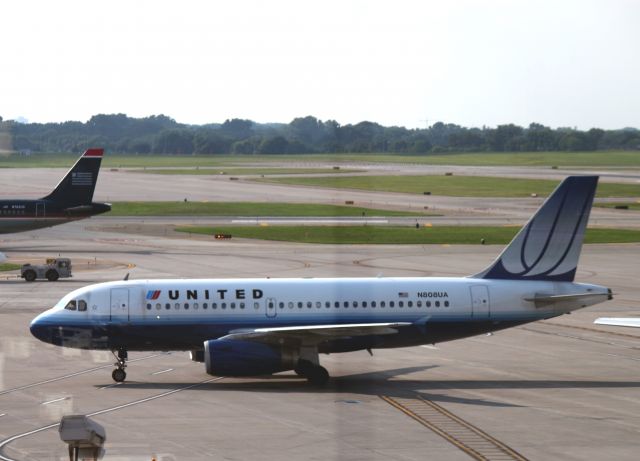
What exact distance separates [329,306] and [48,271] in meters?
34.2

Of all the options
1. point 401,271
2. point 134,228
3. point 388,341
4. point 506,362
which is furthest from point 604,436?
point 134,228

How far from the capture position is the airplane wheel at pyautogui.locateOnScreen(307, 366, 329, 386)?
3638 cm

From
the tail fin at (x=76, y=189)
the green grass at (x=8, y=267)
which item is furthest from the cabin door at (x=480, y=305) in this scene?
the tail fin at (x=76, y=189)

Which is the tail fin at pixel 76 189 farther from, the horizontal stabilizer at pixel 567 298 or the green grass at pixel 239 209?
the horizontal stabilizer at pixel 567 298

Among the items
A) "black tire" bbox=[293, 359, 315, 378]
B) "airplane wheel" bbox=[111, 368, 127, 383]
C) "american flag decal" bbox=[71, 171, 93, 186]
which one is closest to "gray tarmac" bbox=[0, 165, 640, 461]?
"airplane wheel" bbox=[111, 368, 127, 383]

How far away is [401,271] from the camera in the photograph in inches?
2751

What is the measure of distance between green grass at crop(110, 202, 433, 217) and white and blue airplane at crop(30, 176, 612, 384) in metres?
74.2

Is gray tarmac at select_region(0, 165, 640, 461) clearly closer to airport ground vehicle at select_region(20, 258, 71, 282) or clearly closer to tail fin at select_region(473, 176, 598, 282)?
tail fin at select_region(473, 176, 598, 282)

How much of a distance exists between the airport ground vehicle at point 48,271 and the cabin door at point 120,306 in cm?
3101

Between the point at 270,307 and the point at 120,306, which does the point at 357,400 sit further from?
the point at 120,306

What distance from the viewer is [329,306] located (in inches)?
1476

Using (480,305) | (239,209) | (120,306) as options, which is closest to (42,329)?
(120,306)

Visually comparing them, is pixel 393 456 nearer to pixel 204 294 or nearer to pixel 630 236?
pixel 204 294

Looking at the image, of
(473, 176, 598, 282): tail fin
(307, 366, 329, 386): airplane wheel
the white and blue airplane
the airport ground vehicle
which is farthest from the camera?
the airport ground vehicle
